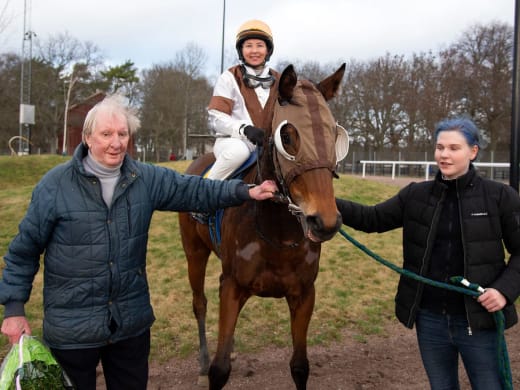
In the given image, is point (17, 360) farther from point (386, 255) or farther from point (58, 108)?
point (58, 108)

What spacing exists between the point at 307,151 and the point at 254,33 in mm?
1558

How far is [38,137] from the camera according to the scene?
47.5 metres

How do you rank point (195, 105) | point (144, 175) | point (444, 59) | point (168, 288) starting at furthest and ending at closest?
point (195, 105)
point (444, 59)
point (168, 288)
point (144, 175)

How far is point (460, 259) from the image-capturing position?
2.45m

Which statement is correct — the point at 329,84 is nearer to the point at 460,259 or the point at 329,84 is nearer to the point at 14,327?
the point at 460,259

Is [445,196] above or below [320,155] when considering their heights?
below

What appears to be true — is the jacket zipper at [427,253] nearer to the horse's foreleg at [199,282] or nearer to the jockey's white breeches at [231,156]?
the jockey's white breeches at [231,156]

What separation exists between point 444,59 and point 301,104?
3653 cm

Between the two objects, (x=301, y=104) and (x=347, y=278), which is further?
(x=347, y=278)

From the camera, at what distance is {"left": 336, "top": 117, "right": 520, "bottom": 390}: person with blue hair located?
236 centimetres

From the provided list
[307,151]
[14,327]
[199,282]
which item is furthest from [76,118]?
[307,151]

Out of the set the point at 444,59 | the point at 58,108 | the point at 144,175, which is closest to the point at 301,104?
the point at 144,175

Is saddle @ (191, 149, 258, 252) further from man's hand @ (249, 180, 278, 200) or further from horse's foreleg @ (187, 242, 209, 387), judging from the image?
horse's foreleg @ (187, 242, 209, 387)

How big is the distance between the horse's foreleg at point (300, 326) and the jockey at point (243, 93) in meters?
1.07
